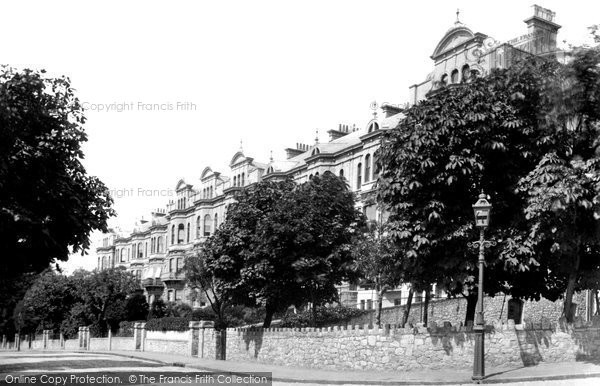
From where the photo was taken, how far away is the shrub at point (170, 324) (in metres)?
42.4

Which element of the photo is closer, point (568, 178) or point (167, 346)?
point (568, 178)

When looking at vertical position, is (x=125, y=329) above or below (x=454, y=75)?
below

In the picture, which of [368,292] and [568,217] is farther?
[368,292]

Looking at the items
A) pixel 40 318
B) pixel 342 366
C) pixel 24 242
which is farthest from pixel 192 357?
pixel 40 318

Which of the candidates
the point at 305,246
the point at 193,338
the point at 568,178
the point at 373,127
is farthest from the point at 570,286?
the point at 373,127

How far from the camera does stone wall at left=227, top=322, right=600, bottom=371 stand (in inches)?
772

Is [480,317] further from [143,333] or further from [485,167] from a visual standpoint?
[143,333]

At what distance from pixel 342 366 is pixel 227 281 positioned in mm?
10784

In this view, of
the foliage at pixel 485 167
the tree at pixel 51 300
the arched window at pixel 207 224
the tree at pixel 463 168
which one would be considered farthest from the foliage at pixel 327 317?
the arched window at pixel 207 224

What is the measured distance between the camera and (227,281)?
34375mm

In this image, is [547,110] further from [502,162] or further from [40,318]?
[40,318]

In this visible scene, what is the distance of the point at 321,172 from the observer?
183 feet

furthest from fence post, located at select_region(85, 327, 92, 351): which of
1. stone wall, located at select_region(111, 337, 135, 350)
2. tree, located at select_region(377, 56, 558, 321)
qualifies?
tree, located at select_region(377, 56, 558, 321)

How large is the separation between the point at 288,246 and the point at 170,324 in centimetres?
1603
